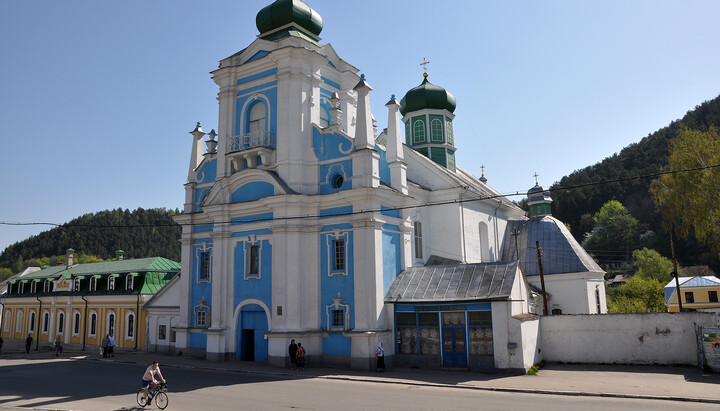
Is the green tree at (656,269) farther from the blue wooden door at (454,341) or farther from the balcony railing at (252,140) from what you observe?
the balcony railing at (252,140)

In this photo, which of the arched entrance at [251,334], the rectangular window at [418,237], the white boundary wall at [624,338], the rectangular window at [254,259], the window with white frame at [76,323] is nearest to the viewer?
the white boundary wall at [624,338]

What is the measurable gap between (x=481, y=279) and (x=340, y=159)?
25.1 feet

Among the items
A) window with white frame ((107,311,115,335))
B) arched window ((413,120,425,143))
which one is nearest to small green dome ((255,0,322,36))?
arched window ((413,120,425,143))

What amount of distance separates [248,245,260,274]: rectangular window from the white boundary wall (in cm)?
1228

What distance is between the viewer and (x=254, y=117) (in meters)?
25.2

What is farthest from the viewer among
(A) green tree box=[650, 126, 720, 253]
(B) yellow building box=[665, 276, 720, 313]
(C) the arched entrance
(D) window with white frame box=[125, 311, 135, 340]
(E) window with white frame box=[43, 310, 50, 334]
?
(B) yellow building box=[665, 276, 720, 313]

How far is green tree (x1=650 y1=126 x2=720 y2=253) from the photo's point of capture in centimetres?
2139

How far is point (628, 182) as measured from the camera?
3632 inches

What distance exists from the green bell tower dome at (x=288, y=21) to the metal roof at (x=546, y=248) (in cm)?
1567

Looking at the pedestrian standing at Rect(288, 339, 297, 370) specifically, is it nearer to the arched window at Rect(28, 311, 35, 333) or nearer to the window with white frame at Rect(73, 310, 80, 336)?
the window with white frame at Rect(73, 310, 80, 336)

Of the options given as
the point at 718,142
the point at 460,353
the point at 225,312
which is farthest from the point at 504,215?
the point at 225,312

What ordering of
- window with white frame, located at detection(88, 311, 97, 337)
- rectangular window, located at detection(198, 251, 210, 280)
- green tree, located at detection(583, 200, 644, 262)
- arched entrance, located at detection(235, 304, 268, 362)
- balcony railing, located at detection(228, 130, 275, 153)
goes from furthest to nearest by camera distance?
green tree, located at detection(583, 200, 644, 262)
window with white frame, located at detection(88, 311, 97, 337)
rectangular window, located at detection(198, 251, 210, 280)
balcony railing, located at detection(228, 130, 275, 153)
arched entrance, located at detection(235, 304, 268, 362)

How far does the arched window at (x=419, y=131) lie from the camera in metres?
34.8

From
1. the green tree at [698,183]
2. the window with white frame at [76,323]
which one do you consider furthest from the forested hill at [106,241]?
→ the green tree at [698,183]
